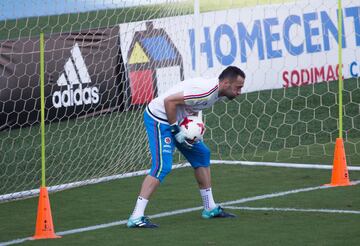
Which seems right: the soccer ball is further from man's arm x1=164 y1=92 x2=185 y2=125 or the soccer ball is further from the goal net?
the goal net

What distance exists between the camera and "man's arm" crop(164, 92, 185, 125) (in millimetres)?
10375

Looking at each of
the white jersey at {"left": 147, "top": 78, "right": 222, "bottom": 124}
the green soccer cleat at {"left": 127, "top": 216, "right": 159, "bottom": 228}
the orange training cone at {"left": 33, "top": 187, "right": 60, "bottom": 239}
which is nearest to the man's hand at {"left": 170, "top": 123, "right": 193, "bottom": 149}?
the white jersey at {"left": 147, "top": 78, "right": 222, "bottom": 124}

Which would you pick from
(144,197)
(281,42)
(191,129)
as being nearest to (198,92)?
(191,129)

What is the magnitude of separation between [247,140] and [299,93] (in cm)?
333

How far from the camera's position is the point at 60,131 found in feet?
51.5

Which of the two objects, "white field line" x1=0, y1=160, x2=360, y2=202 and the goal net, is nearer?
"white field line" x1=0, y1=160, x2=360, y2=202

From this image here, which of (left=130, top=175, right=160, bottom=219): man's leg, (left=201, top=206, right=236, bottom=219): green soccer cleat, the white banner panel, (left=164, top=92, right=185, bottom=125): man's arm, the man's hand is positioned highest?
the white banner panel

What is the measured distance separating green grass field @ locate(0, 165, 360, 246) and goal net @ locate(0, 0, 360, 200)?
0.78 meters

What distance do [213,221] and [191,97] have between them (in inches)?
48.3

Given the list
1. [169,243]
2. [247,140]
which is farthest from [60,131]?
[169,243]

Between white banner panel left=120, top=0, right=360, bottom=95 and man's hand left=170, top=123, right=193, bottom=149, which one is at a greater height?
white banner panel left=120, top=0, right=360, bottom=95

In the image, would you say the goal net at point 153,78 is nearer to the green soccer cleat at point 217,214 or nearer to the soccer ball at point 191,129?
the green soccer cleat at point 217,214

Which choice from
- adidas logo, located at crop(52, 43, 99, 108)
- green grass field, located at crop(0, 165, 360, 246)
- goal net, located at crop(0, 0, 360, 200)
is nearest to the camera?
green grass field, located at crop(0, 165, 360, 246)

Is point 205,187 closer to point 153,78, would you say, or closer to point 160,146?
point 160,146
